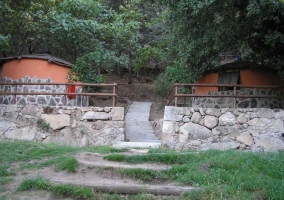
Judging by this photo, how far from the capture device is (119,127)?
10305mm

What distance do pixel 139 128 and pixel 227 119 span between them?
165 inches

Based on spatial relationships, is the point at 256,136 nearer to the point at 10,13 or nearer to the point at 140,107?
the point at 140,107

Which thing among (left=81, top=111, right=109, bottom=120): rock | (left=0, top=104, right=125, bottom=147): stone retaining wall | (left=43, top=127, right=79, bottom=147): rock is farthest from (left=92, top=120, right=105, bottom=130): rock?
(left=43, top=127, right=79, bottom=147): rock

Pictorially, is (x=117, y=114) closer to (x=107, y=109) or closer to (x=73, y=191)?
(x=107, y=109)

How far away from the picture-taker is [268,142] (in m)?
9.71

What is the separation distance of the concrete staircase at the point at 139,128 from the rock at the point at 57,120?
6.00 ft

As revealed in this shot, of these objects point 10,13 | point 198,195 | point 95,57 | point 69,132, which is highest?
point 10,13

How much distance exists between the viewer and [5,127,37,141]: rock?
1033 centimetres

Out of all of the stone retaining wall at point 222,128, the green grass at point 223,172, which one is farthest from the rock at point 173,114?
the green grass at point 223,172

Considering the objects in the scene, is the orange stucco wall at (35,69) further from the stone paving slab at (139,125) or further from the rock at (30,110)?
the stone paving slab at (139,125)

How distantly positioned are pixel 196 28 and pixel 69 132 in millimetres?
4917

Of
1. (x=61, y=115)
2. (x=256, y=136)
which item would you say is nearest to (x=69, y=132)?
(x=61, y=115)

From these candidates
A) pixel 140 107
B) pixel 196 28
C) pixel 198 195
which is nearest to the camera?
pixel 198 195

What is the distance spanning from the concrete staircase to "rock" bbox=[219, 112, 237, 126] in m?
1.89
